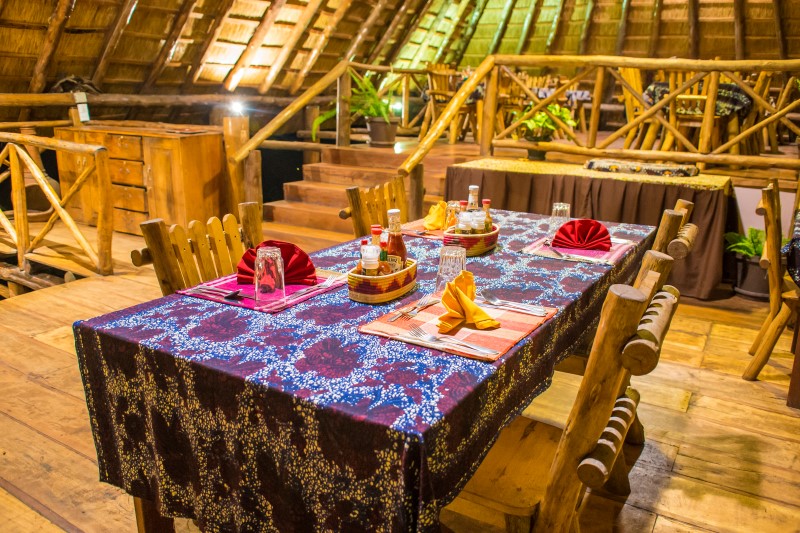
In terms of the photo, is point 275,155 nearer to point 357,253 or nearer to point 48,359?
point 48,359

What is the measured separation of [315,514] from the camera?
1256 mm

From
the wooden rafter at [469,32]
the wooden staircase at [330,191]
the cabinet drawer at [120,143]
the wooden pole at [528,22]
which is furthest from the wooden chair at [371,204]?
the wooden rafter at [469,32]

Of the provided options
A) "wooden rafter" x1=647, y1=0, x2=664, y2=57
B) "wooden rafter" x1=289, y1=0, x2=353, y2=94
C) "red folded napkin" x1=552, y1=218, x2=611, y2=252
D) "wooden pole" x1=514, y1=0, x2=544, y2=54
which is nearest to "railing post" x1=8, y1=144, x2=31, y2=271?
"red folded napkin" x1=552, y1=218, x2=611, y2=252

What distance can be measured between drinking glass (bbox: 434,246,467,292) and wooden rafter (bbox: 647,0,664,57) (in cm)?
901

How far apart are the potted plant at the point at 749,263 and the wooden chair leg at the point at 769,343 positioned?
114 centimetres

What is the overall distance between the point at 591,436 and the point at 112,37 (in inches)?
282

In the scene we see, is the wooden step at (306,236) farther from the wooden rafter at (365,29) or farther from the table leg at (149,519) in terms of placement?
the wooden rafter at (365,29)

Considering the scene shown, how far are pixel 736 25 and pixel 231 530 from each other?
970 centimetres

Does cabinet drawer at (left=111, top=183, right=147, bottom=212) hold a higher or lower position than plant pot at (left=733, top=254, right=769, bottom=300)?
higher

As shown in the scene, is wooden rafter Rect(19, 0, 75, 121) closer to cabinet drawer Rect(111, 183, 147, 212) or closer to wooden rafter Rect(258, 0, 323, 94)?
cabinet drawer Rect(111, 183, 147, 212)

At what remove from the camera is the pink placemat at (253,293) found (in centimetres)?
169

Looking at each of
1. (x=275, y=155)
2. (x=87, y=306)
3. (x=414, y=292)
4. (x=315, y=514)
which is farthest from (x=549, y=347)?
(x=275, y=155)

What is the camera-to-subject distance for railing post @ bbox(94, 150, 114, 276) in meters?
4.11

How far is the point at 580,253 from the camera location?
2.29 meters
